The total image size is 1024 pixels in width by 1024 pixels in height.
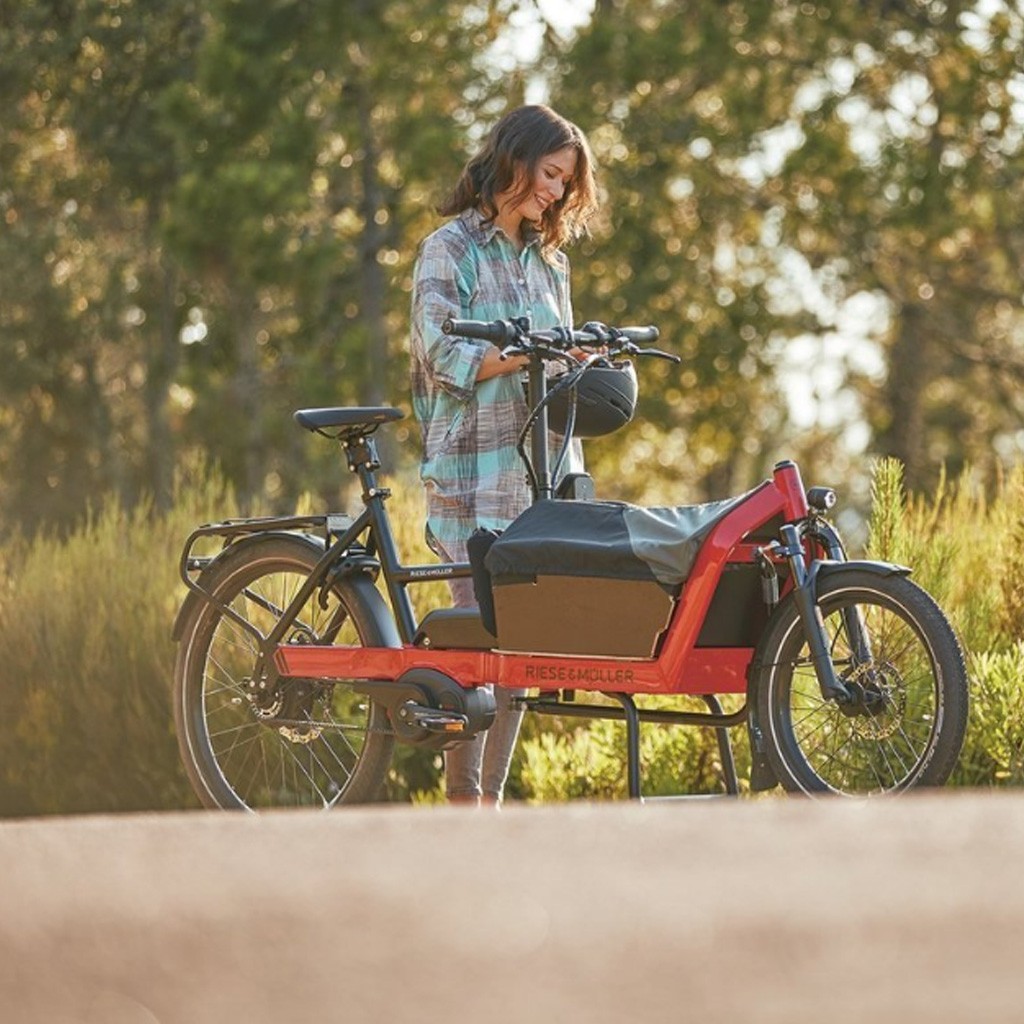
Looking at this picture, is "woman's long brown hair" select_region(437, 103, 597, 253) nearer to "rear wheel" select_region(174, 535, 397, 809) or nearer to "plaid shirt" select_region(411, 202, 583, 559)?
"plaid shirt" select_region(411, 202, 583, 559)

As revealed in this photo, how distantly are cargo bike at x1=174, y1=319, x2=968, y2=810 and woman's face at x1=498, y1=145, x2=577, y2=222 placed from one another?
1.32 ft

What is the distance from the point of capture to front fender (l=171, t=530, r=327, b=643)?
622 cm

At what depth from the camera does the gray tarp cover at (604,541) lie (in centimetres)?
530

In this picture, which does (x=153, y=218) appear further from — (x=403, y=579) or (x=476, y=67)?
(x=403, y=579)

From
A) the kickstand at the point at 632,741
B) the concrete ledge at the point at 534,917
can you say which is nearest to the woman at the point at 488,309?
the kickstand at the point at 632,741

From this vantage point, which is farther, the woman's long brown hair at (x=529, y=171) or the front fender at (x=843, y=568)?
the woman's long brown hair at (x=529, y=171)

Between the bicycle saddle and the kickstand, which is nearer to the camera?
the kickstand

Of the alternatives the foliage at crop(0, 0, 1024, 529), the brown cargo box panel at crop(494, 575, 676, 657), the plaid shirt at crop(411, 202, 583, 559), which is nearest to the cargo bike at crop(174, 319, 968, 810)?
the brown cargo box panel at crop(494, 575, 676, 657)

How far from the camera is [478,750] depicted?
598 centimetres

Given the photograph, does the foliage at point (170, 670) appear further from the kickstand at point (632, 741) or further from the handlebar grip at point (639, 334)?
the kickstand at point (632, 741)

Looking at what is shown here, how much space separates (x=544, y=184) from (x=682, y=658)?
1302 mm

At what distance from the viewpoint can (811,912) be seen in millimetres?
2771

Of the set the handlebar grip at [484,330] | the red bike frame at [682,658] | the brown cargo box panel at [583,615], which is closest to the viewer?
the red bike frame at [682,658]

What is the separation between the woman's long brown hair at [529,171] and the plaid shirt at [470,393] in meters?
0.05
